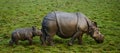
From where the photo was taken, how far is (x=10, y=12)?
14.3 m

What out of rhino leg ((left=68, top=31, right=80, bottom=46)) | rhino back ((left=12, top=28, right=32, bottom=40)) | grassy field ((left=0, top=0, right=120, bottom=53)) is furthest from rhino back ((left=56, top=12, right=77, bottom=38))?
rhino back ((left=12, top=28, right=32, bottom=40))

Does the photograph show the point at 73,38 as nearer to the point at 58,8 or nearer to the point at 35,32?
the point at 35,32

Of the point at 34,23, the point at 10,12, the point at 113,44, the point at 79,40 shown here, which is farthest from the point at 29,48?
the point at 10,12

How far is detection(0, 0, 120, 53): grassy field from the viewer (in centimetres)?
823

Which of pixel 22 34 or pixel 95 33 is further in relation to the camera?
pixel 95 33

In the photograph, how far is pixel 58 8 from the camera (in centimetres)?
1546

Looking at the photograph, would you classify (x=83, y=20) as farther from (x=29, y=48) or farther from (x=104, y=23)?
(x=104, y=23)

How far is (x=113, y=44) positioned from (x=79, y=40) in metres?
1.09

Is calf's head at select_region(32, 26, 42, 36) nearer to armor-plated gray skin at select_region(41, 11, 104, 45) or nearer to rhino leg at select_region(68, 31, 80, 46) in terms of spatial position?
armor-plated gray skin at select_region(41, 11, 104, 45)

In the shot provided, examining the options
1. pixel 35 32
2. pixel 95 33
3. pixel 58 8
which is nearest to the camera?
pixel 35 32

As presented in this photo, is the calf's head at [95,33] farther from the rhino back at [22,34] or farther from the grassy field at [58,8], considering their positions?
the rhino back at [22,34]

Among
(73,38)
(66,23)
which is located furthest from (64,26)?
(73,38)

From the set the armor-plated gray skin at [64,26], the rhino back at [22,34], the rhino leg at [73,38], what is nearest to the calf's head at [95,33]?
the armor-plated gray skin at [64,26]

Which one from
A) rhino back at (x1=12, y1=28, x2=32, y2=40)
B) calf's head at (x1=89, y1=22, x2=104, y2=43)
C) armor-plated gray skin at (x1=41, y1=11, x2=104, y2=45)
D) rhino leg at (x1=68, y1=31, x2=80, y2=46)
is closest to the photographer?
rhino back at (x1=12, y1=28, x2=32, y2=40)
